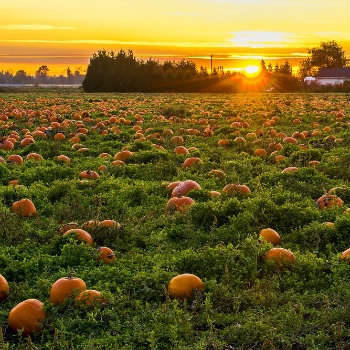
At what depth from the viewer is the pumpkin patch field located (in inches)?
139

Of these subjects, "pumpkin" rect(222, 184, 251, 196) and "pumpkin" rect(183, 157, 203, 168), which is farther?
"pumpkin" rect(183, 157, 203, 168)

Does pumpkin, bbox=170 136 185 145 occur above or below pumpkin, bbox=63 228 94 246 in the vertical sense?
above

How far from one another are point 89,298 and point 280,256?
179cm

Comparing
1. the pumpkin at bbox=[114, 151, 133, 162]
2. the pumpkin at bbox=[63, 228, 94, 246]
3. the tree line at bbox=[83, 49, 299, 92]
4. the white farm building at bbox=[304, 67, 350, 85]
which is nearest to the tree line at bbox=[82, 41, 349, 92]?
the tree line at bbox=[83, 49, 299, 92]

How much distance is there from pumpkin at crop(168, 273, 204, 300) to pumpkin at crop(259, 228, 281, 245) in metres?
1.22

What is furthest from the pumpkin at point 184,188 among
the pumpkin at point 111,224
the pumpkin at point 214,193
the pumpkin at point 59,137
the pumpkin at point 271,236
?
the pumpkin at point 59,137

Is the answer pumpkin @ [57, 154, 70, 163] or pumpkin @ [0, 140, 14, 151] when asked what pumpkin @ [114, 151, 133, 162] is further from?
pumpkin @ [0, 140, 14, 151]

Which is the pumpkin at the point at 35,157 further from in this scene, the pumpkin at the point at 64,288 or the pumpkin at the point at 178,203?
the pumpkin at the point at 64,288

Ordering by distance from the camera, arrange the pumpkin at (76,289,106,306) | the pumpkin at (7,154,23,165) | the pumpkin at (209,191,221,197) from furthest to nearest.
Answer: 1. the pumpkin at (7,154,23,165)
2. the pumpkin at (209,191,221,197)
3. the pumpkin at (76,289,106,306)

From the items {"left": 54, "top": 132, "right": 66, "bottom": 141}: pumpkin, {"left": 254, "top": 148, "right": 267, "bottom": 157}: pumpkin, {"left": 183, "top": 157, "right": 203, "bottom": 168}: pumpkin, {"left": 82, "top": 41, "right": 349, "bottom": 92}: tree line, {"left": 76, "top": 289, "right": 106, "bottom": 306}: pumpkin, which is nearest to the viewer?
{"left": 76, "top": 289, "right": 106, "bottom": 306}: pumpkin

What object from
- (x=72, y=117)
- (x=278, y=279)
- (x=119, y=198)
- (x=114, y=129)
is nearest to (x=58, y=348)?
(x=278, y=279)

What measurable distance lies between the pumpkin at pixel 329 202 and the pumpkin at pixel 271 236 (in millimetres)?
1107

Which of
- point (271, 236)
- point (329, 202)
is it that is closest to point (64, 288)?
point (271, 236)

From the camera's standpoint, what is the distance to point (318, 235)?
16.5ft
